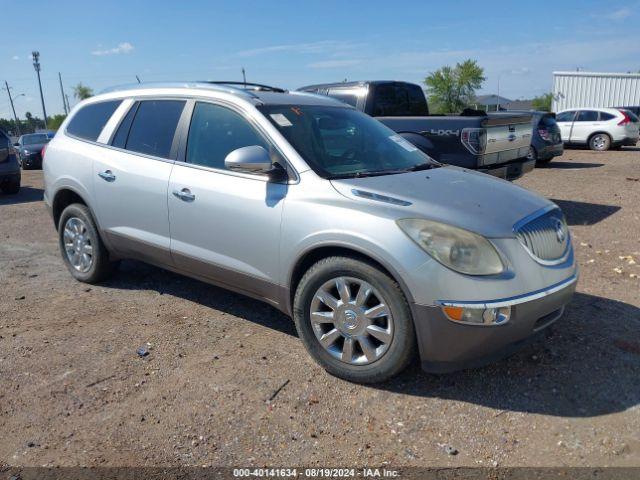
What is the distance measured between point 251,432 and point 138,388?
2.96 ft

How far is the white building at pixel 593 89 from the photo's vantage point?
32.8 metres

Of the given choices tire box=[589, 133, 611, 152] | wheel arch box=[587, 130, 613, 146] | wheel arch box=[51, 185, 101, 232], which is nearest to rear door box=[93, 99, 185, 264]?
wheel arch box=[51, 185, 101, 232]

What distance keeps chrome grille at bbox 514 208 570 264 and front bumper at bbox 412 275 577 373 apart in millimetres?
233

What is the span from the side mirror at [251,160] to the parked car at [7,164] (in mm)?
9981

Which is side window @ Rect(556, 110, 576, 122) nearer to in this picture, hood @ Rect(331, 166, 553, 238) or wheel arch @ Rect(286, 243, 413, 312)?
hood @ Rect(331, 166, 553, 238)

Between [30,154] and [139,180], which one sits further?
[30,154]

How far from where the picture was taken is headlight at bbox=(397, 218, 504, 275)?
3.07 metres

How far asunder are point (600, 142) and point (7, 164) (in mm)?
18366

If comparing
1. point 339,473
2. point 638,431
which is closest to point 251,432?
point 339,473

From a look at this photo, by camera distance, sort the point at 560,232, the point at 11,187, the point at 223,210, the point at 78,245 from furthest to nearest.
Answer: the point at 11,187 → the point at 78,245 → the point at 223,210 → the point at 560,232

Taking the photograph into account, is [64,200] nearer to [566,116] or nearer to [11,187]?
[11,187]

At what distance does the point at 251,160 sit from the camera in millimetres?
3658

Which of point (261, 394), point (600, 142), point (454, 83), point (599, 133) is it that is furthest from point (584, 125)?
point (454, 83)

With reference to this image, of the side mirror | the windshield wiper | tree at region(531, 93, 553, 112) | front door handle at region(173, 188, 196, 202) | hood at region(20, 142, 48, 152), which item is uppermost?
the side mirror
